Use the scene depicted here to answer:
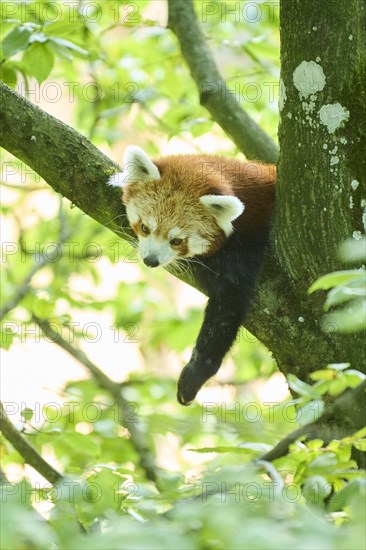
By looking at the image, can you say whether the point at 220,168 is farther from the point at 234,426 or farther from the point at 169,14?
the point at 234,426

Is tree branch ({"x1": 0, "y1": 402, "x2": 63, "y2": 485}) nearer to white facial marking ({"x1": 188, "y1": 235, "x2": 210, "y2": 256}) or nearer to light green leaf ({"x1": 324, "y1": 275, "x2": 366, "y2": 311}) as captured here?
white facial marking ({"x1": 188, "y1": 235, "x2": 210, "y2": 256})

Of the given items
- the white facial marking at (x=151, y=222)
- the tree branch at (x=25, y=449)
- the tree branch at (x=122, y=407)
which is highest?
the white facial marking at (x=151, y=222)

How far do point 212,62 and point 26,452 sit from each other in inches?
93.6

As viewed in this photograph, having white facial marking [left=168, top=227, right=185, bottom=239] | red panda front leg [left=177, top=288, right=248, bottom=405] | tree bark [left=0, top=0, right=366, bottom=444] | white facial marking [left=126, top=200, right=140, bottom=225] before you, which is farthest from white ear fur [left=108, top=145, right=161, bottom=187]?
red panda front leg [left=177, top=288, right=248, bottom=405]

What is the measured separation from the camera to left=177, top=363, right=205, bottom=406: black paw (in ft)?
11.9

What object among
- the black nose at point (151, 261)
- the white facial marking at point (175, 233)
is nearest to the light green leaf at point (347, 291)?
the black nose at point (151, 261)

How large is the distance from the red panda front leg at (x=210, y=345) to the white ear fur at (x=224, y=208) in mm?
371

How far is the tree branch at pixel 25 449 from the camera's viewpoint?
3.25 m

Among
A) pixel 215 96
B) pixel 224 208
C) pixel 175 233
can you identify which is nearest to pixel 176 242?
pixel 175 233

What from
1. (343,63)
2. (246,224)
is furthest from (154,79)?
(343,63)

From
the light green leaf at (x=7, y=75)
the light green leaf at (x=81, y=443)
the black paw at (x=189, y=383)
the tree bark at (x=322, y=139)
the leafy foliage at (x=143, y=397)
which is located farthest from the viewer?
the light green leaf at (x=7, y=75)

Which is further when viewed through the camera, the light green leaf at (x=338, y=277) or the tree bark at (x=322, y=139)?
the tree bark at (x=322, y=139)

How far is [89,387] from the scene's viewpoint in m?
4.97

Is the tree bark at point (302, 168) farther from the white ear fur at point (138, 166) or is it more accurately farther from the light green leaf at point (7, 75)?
the light green leaf at point (7, 75)
